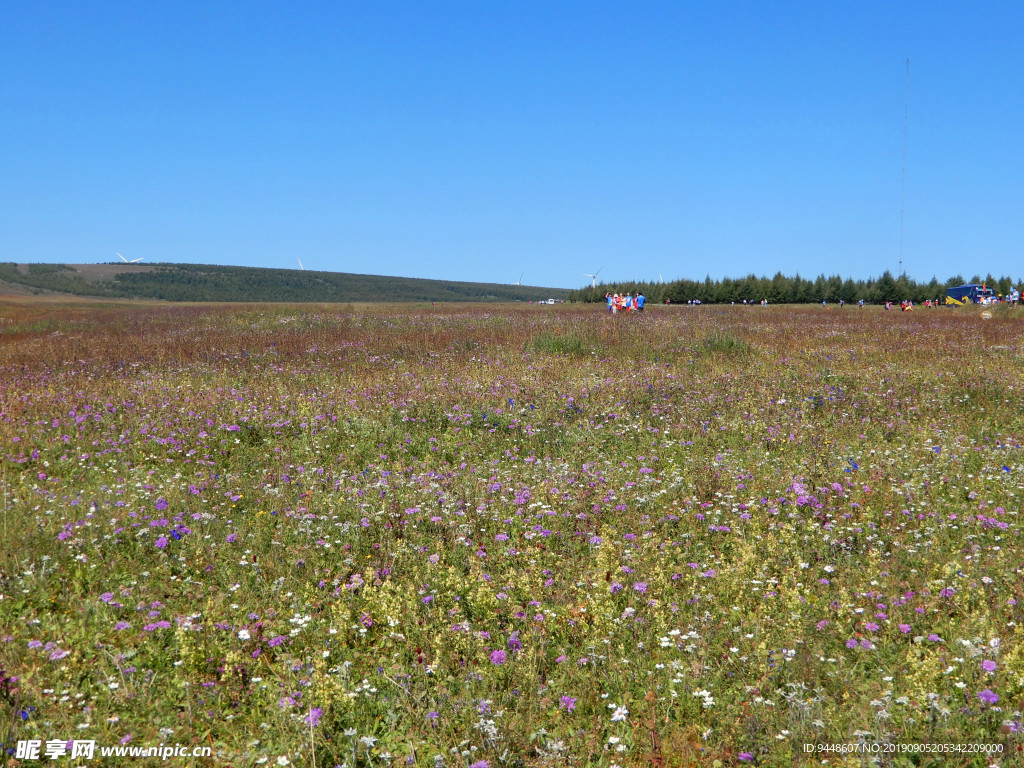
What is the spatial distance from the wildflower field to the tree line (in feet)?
269

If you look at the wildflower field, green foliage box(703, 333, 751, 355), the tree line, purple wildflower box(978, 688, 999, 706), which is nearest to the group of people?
green foliage box(703, 333, 751, 355)

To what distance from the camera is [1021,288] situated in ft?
273

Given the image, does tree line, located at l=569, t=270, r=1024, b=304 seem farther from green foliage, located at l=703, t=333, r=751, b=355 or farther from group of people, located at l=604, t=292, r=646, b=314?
green foliage, located at l=703, t=333, r=751, b=355

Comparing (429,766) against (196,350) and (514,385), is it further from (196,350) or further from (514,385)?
(196,350)

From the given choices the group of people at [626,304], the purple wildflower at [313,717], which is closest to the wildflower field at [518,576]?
the purple wildflower at [313,717]

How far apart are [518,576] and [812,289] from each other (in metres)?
93.5

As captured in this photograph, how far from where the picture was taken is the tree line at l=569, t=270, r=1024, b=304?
83.4 m

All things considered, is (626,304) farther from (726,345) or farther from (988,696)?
(988,696)

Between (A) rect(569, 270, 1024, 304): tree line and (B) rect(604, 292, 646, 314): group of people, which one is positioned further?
(A) rect(569, 270, 1024, 304): tree line

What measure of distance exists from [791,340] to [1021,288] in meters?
87.8

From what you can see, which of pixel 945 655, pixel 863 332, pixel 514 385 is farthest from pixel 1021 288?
pixel 945 655

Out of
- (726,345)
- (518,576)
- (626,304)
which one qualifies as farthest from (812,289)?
(518,576)

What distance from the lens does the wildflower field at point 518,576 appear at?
11.3ft

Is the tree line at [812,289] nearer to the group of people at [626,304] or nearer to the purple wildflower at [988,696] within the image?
the group of people at [626,304]
